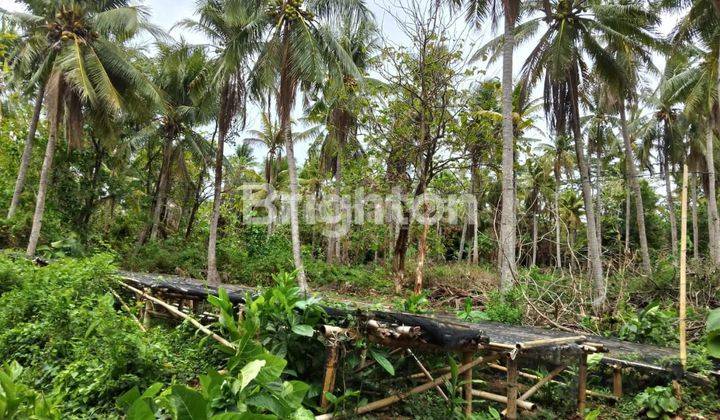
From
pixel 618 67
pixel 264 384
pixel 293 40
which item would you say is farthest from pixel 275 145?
pixel 264 384

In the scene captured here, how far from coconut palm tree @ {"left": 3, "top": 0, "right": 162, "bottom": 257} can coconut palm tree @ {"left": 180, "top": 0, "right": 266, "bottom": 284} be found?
5.96ft

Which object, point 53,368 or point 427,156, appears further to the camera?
point 427,156

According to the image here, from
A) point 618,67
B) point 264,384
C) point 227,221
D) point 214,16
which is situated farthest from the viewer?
point 227,221

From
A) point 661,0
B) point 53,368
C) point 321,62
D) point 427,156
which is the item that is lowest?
point 53,368

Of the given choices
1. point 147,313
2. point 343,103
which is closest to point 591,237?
point 343,103

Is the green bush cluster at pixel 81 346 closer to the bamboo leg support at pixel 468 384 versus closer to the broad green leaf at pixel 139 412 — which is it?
the broad green leaf at pixel 139 412

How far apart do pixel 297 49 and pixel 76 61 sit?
5.98m

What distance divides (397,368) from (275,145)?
62.2ft

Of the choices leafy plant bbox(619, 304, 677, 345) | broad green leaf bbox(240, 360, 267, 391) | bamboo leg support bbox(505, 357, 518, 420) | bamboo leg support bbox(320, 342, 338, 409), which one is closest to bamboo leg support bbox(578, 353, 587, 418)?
bamboo leg support bbox(505, 357, 518, 420)

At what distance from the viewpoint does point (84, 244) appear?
1634cm

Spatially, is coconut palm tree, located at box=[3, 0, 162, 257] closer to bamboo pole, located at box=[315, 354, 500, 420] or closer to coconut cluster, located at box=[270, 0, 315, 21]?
coconut cluster, located at box=[270, 0, 315, 21]

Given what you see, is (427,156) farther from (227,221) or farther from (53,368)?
(227,221)

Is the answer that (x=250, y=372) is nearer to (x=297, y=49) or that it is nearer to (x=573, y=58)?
(x=297, y=49)

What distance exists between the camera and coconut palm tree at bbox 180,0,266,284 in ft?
43.0
